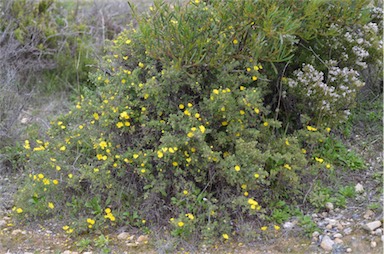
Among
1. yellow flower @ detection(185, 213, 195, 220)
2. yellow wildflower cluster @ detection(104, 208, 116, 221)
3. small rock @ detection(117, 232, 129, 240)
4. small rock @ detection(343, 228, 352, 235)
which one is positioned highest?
yellow flower @ detection(185, 213, 195, 220)

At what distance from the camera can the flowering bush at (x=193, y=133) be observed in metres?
3.36

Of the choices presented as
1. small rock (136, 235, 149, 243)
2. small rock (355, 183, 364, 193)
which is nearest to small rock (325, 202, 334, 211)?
small rock (355, 183, 364, 193)

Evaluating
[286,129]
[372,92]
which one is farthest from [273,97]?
[372,92]

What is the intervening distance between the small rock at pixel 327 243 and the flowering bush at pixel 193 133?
0.31 metres

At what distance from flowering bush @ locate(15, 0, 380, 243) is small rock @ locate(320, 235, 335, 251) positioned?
0.31 metres

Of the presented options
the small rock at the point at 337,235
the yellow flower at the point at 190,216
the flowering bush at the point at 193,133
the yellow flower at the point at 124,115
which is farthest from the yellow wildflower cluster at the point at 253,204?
the yellow flower at the point at 124,115

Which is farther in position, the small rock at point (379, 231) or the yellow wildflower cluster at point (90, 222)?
the yellow wildflower cluster at point (90, 222)

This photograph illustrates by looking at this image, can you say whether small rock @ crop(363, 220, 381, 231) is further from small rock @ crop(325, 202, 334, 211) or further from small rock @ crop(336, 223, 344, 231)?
small rock @ crop(325, 202, 334, 211)

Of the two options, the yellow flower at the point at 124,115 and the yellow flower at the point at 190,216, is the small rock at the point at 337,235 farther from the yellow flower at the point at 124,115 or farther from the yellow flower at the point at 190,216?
the yellow flower at the point at 124,115

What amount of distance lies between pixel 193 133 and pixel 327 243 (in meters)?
1.08

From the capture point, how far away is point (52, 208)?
12.0 feet

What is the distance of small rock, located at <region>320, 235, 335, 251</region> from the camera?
319 centimetres

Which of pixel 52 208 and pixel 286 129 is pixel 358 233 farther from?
pixel 52 208

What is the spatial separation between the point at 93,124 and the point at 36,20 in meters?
2.72
